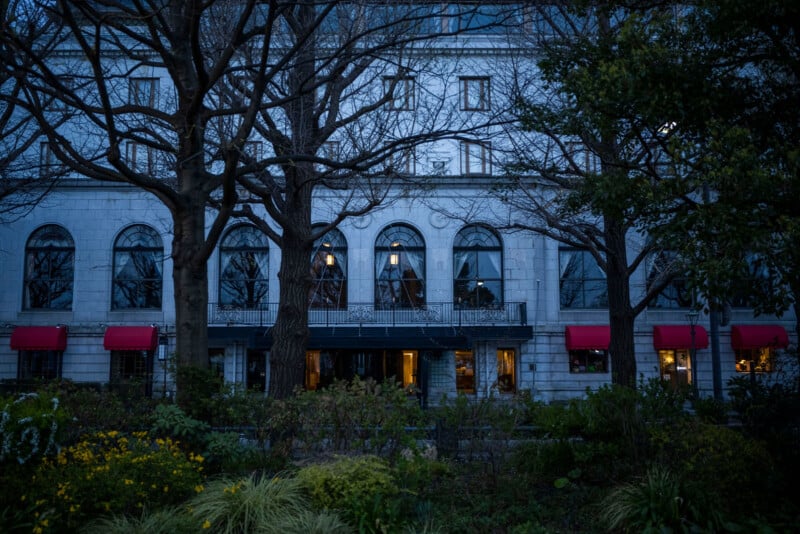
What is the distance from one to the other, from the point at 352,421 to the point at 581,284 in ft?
75.5

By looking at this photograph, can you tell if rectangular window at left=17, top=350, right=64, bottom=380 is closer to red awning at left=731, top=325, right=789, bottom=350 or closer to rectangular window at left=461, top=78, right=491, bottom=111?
rectangular window at left=461, top=78, right=491, bottom=111

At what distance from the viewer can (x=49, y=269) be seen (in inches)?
1212

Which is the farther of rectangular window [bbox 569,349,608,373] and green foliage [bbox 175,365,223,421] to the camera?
rectangular window [bbox 569,349,608,373]

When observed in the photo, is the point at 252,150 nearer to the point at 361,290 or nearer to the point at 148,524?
the point at 148,524

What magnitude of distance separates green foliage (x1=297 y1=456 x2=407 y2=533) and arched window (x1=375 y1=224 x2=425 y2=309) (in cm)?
2218

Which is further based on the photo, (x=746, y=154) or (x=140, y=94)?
(x=140, y=94)

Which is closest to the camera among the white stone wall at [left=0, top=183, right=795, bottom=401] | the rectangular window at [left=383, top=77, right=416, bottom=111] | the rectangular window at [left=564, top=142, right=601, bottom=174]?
the rectangular window at [left=383, top=77, right=416, bottom=111]

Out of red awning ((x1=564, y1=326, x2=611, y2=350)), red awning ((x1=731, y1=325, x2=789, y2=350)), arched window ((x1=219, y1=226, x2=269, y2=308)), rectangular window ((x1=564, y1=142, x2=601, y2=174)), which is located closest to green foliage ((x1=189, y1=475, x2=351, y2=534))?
rectangular window ((x1=564, y1=142, x2=601, y2=174))

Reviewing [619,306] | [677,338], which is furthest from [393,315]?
[619,306]

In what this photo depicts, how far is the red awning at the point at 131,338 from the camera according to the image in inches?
1141

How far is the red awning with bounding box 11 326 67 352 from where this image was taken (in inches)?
1150

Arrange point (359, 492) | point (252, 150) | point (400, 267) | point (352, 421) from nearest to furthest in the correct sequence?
1. point (359, 492)
2. point (352, 421)
3. point (252, 150)
4. point (400, 267)

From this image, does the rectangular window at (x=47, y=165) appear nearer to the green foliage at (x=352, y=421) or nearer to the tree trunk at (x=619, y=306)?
the green foliage at (x=352, y=421)

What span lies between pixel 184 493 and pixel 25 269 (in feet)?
90.7
